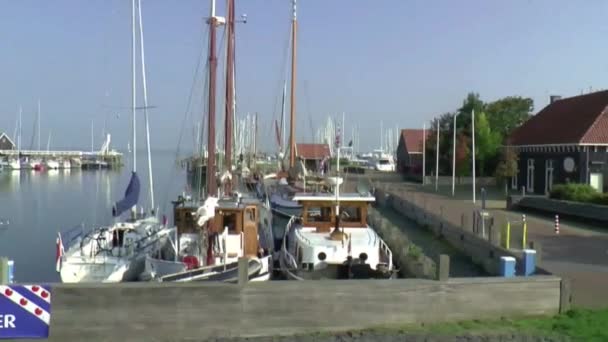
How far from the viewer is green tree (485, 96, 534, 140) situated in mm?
72688

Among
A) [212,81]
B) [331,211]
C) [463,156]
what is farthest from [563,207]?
[463,156]

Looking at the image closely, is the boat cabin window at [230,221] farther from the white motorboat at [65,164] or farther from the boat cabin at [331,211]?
the white motorboat at [65,164]

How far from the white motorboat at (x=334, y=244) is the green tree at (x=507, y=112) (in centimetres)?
5317

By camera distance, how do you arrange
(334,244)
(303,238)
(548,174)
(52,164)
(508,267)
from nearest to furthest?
(508,267) → (334,244) → (303,238) → (548,174) → (52,164)

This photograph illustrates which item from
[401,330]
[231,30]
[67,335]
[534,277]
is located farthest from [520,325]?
[231,30]

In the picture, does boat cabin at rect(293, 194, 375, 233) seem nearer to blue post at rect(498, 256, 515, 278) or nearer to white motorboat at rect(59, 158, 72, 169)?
blue post at rect(498, 256, 515, 278)

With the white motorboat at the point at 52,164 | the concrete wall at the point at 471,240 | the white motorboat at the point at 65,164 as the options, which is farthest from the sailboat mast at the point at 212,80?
the white motorboat at the point at 65,164

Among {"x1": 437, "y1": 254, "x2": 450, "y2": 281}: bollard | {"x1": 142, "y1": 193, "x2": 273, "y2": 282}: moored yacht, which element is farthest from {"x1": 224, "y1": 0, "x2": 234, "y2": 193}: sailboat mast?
{"x1": 437, "y1": 254, "x2": 450, "y2": 281}: bollard

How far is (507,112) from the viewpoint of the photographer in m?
73.9

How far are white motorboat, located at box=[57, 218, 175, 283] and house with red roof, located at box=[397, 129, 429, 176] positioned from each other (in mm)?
61184

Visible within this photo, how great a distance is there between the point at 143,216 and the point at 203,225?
37.2 ft

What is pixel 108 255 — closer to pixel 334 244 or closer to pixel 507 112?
pixel 334 244

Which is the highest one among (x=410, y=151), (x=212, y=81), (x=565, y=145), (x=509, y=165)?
(x=212, y=81)

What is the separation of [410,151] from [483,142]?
2483cm
